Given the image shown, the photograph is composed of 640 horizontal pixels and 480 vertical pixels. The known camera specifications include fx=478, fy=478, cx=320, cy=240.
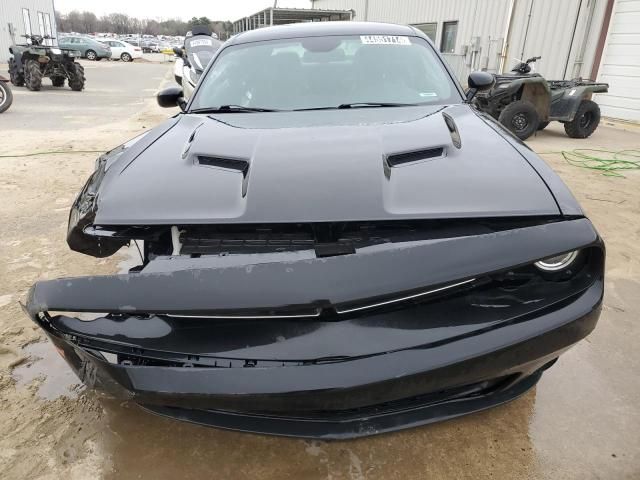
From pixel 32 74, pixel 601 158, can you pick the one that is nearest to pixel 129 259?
pixel 601 158

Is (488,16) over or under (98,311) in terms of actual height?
over

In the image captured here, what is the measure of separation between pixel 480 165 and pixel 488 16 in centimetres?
1336

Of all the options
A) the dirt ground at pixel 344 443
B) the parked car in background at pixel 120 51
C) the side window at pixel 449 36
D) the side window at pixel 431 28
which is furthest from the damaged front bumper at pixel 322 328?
the parked car in background at pixel 120 51

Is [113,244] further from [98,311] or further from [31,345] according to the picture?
[31,345]

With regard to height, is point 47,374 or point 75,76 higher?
point 75,76

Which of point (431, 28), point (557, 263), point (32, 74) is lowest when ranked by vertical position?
point (32, 74)

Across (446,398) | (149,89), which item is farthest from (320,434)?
(149,89)

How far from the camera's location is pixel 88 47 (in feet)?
99.5

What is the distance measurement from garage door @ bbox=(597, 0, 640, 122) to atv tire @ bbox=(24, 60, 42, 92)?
14084 millimetres

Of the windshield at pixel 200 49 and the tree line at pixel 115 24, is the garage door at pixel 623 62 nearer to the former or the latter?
the windshield at pixel 200 49

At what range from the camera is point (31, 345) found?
2273 mm

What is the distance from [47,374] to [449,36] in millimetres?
16060

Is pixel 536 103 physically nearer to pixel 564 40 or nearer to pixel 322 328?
pixel 564 40

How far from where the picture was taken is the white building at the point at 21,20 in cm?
2294
